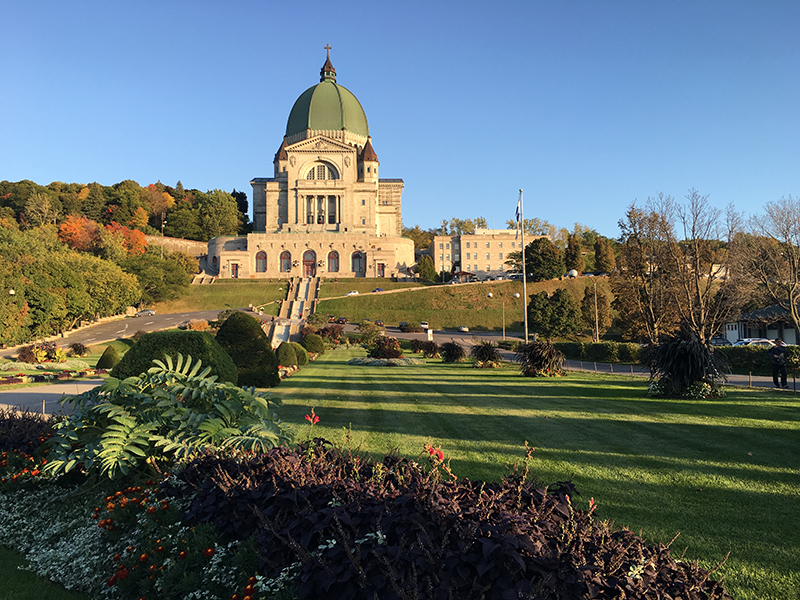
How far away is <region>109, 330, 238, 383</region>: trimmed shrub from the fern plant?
512cm

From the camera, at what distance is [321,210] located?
96125 mm

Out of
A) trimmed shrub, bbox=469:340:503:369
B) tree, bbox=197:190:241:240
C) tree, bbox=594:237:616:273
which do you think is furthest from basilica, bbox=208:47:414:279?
trimmed shrub, bbox=469:340:503:369

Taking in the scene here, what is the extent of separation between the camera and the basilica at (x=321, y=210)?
89.2 m

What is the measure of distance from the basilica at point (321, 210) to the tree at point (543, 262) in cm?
2416

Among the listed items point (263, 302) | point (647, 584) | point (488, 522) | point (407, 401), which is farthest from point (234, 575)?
point (263, 302)

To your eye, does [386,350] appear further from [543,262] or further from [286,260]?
[286,260]

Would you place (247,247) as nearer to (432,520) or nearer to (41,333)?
(41,333)

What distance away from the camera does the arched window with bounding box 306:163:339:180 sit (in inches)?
3757

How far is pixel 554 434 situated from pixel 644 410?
3.81 m

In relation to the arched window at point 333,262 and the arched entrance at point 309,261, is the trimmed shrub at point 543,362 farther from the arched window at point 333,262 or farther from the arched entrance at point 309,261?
the arched entrance at point 309,261

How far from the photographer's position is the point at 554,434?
31.1ft

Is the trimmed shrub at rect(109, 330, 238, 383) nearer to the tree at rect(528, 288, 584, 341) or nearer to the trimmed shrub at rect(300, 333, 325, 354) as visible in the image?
the trimmed shrub at rect(300, 333, 325, 354)

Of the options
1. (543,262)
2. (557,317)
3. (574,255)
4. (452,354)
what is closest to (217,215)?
(543,262)

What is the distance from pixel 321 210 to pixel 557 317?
56311 millimetres
